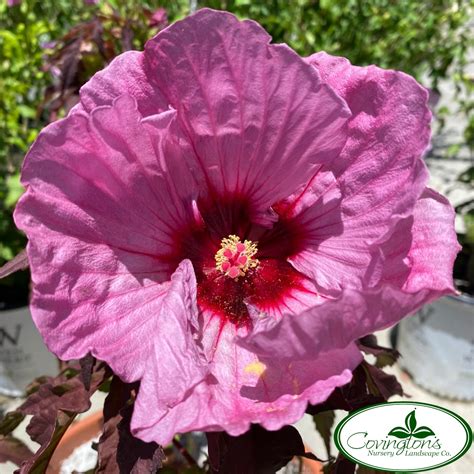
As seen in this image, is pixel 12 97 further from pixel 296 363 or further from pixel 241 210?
A: pixel 296 363

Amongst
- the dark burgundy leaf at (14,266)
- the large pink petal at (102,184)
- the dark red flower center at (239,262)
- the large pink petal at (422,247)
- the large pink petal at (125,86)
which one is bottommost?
the dark red flower center at (239,262)

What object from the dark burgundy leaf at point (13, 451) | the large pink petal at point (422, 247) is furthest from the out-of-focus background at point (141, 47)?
the large pink petal at point (422, 247)

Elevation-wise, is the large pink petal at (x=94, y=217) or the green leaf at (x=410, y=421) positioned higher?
the large pink petal at (x=94, y=217)

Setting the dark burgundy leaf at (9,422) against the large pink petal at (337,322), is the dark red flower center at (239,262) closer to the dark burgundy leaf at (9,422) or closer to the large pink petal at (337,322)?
the large pink petal at (337,322)

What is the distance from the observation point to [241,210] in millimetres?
756

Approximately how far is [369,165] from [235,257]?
220 mm

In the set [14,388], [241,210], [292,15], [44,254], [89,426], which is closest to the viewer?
[44,254]

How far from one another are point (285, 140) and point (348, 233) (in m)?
0.13

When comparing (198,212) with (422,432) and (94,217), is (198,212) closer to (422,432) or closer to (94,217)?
(94,217)

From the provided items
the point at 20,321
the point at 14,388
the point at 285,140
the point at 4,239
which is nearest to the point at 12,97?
the point at 4,239

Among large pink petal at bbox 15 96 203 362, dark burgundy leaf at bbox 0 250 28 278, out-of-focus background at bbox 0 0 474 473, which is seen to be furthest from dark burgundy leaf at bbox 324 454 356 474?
out-of-focus background at bbox 0 0 474 473

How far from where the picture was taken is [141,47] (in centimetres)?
145

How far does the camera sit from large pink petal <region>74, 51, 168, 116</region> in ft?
1.85

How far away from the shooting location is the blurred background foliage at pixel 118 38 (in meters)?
1.30
